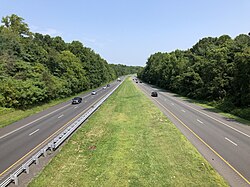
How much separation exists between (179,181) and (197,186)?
94 centimetres

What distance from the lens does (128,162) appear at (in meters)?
15.3

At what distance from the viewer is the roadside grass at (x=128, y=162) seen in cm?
1275

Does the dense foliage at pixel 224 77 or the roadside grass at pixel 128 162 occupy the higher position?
the dense foliage at pixel 224 77

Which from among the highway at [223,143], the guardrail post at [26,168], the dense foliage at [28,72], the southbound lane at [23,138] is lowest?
the southbound lane at [23,138]

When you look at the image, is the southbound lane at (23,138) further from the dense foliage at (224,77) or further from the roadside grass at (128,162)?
the dense foliage at (224,77)

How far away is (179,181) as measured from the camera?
12.5 m

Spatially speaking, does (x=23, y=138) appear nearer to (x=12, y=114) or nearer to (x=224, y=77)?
(x=12, y=114)

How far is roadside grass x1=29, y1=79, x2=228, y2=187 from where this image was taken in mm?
12750

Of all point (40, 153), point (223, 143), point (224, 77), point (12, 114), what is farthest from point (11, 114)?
point (224, 77)

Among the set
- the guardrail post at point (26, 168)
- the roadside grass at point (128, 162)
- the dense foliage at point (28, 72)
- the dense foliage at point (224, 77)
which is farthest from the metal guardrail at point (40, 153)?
the dense foliage at point (224, 77)

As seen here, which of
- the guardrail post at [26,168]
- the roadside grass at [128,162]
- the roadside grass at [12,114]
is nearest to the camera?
the roadside grass at [128,162]

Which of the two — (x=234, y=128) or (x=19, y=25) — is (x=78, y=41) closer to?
(x=19, y=25)

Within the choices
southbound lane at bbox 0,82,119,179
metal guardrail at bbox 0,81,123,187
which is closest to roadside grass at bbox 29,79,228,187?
metal guardrail at bbox 0,81,123,187

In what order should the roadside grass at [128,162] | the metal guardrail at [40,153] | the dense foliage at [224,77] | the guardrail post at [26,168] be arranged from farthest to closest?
the dense foliage at [224,77] → the guardrail post at [26,168] → the roadside grass at [128,162] → the metal guardrail at [40,153]
